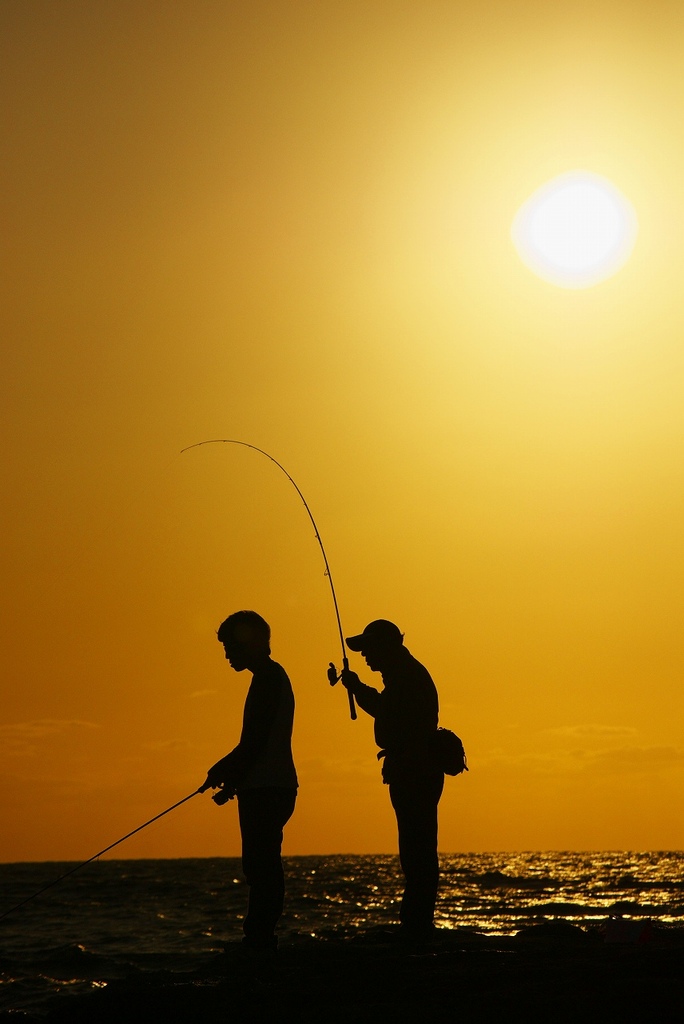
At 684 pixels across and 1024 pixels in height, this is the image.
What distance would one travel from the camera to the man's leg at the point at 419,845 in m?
7.24

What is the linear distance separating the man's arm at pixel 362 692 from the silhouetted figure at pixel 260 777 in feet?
3.08

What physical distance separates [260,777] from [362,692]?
49.8 inches

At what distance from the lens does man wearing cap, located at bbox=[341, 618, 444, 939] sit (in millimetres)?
7242

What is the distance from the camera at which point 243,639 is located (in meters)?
6.92

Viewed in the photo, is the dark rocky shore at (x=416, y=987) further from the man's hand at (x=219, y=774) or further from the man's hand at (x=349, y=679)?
the man's hand at (x=349, y=679)

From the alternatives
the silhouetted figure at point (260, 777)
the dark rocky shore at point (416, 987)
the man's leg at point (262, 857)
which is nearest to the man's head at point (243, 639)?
the silhouetted figure at point (260, 777)

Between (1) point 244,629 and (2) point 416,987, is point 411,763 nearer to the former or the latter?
(1) point 244,629

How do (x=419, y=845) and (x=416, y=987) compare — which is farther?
(x=419, y=845)

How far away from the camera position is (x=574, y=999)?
4.78 meters

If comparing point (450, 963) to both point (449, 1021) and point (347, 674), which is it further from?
point (347, 674)

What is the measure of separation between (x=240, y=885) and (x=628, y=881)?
31.4 ft

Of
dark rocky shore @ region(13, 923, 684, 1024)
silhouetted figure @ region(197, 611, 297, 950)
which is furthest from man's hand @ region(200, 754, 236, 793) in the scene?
dark rocky shore @ region(13, 923, 684, 1024)

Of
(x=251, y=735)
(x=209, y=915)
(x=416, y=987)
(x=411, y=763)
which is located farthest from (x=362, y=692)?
(x=209, y=915)

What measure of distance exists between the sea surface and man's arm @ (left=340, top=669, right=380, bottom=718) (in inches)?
71.4
